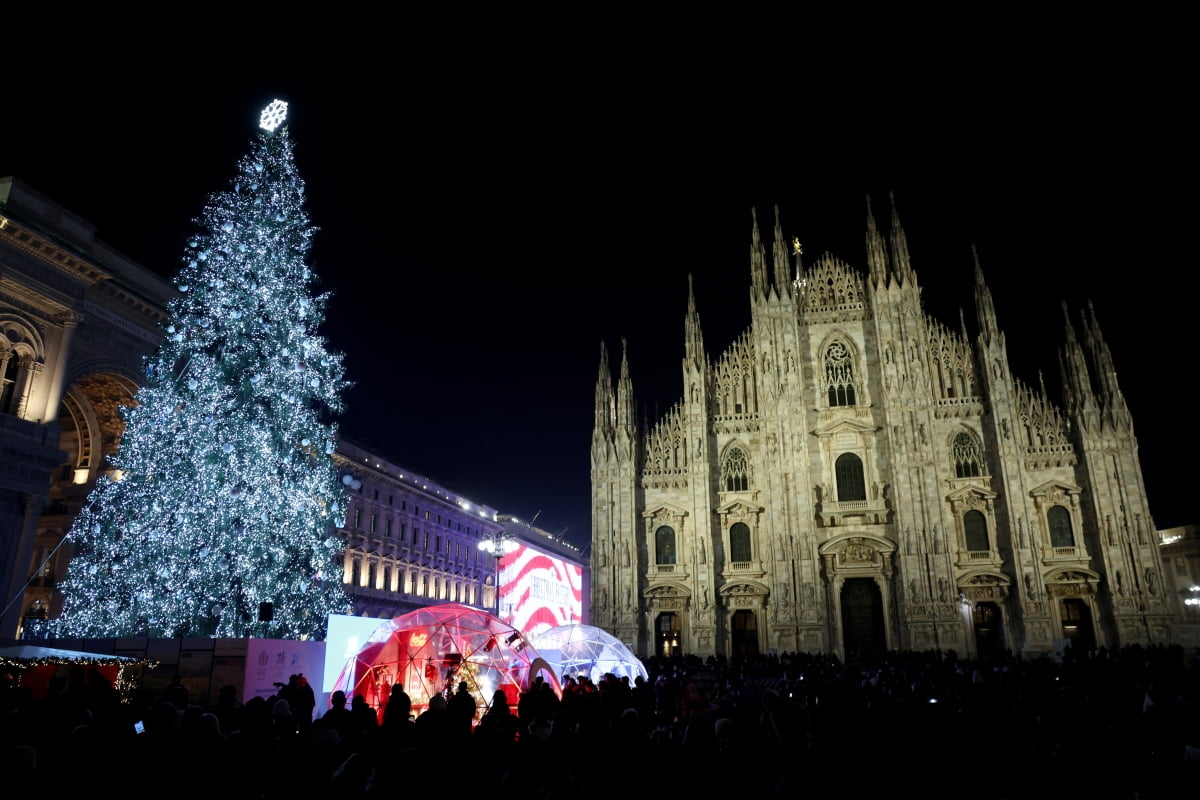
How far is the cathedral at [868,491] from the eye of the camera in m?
35.2

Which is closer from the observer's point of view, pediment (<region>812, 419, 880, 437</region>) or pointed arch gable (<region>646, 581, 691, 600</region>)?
pointed arch gable (<region>646, 581, 691, 600</region>)

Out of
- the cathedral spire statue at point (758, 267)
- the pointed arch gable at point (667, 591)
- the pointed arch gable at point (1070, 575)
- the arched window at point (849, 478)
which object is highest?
the cathedral spire statue at point (758, 267)

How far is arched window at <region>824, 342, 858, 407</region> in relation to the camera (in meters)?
40.7

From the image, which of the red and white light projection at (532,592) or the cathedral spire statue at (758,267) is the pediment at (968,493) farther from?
the red and white light projection at (532,592)

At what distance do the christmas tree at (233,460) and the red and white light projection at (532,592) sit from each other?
32988mm

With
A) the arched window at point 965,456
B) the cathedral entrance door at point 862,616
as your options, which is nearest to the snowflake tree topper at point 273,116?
the cathedral entrance door at point 862,616

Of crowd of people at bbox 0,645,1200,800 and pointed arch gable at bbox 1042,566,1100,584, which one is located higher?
pointed arch gable at bbox 1042,566,1100,584

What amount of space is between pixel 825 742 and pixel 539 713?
6.70m

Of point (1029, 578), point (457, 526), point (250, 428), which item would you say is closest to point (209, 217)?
point (250, 428)

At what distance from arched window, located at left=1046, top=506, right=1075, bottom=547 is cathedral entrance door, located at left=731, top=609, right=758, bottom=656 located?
14873mm

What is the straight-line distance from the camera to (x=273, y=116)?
21859mm

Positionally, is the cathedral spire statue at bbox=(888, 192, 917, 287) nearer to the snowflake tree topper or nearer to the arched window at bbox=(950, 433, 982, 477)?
the arched window at bbox=(950, 433, 982, 477)

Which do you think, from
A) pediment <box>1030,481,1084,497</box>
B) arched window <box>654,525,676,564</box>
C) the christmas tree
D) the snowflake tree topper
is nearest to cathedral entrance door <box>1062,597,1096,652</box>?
pediment <box>1030,481,1084,497</box>

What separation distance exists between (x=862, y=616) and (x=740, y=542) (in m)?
6.93
